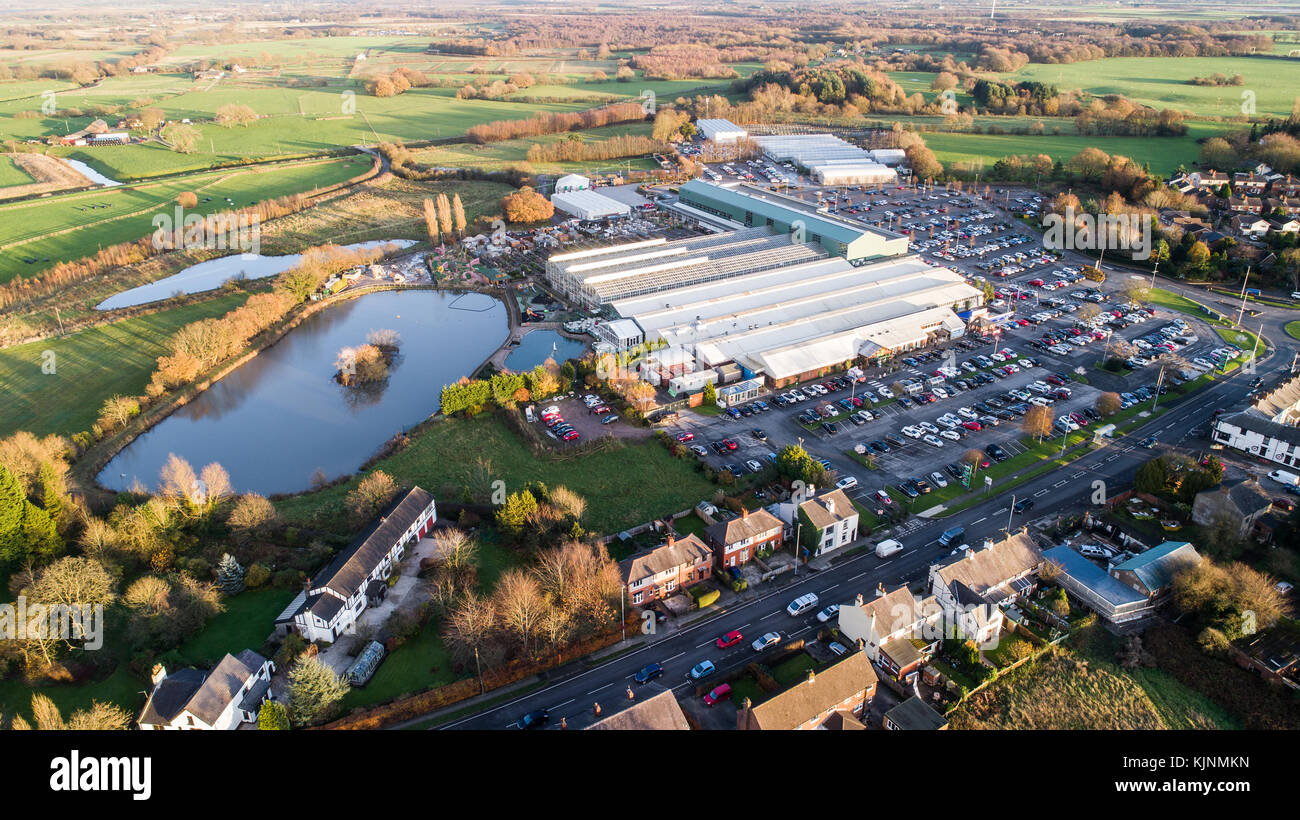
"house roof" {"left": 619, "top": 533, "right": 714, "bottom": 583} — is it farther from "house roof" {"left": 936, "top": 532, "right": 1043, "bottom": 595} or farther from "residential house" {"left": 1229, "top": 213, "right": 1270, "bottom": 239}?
"residential house" {"left": 1229, "top": 213, "right": 1270, "bottom": 239}

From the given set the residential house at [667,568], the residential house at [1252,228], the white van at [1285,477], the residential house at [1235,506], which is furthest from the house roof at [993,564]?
the residential house at [1252,228]

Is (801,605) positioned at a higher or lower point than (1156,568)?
lower

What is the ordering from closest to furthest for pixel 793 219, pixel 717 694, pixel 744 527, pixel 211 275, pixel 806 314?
pixel 717 694
pixel 744 527
pixel 806 314
pixel 211 275
pixel 793 219

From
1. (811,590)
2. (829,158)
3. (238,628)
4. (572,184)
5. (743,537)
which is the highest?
(829,158)

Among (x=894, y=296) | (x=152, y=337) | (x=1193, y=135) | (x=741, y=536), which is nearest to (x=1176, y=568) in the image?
(x=741, y=536)

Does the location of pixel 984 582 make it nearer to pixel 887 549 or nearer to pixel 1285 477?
pixel 887 549

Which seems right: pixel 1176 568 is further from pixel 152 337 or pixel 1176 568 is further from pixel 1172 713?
pixel 152 337

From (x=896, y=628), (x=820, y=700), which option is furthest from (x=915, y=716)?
(x=896, y=628)
